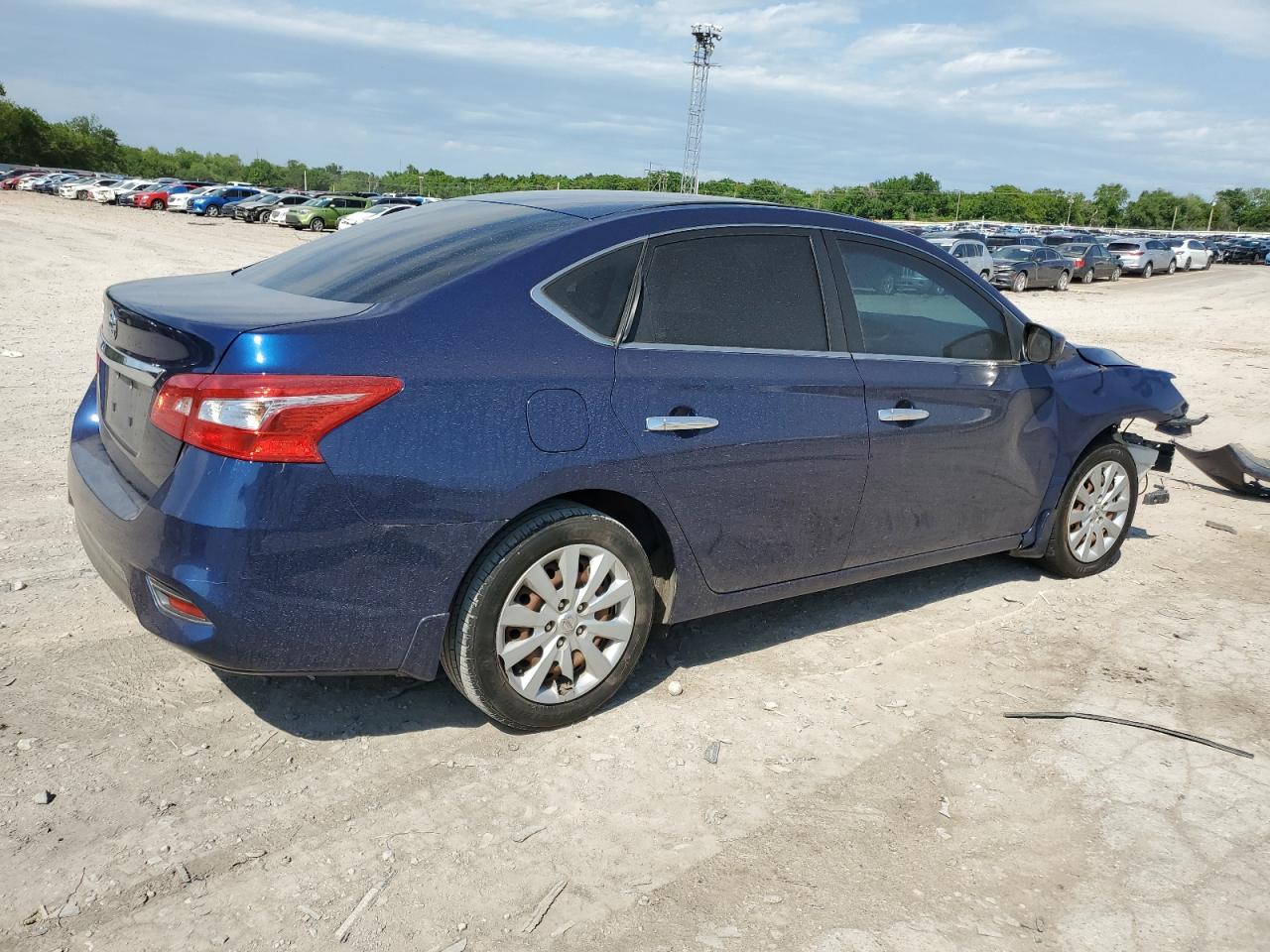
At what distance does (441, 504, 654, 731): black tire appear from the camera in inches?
131

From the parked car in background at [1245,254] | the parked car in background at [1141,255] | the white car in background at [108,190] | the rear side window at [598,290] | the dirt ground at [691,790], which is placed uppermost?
the parked car in background at [1245,254]

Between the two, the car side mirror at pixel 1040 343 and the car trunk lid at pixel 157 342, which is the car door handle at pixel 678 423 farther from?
the car side mirror at pixel 1040 343

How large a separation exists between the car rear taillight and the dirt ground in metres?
1.07

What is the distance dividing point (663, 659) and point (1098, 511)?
105 inches

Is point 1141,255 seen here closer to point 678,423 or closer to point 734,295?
point 734,295

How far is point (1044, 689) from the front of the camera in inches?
168

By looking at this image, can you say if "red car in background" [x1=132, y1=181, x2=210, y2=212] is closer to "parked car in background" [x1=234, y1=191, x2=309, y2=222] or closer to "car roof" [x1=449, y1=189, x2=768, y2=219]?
"parked car in background" [x1=234, y1=191, x2=309, y2=222]

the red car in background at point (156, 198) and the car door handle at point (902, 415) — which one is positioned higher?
the red car in background at point (156, 198)

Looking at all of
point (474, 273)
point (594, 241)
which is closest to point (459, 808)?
point (474, 273)

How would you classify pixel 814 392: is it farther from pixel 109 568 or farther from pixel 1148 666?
pixel 109 568

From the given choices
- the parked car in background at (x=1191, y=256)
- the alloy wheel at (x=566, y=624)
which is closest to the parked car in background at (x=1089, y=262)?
the parked car in background at (x=1191, y=256)

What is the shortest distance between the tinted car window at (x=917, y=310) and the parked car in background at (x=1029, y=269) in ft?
92.0

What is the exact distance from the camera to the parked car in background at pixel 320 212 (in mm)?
45375

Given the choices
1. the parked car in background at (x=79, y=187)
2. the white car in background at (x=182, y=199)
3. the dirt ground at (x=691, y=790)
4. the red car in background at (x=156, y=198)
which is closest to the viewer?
the dirt ground at (x=691, y=790)
